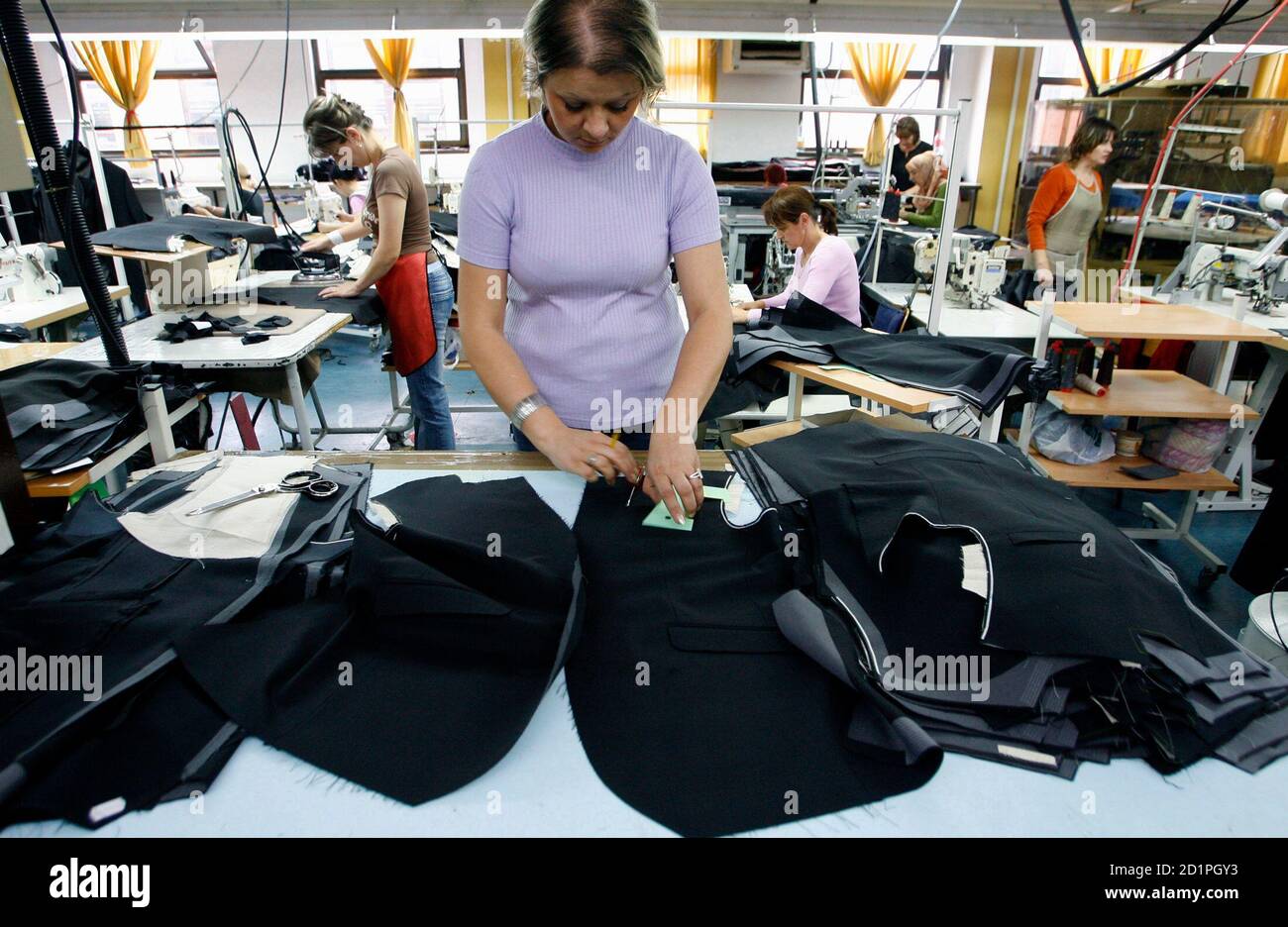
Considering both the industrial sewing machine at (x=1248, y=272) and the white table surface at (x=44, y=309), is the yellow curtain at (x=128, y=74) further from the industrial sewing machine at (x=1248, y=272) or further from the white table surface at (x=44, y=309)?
the industrial sewing machine at (x=1248, y=272)

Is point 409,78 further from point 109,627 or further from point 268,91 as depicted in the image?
point 109,627

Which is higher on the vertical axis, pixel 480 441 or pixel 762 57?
pixel 762 57

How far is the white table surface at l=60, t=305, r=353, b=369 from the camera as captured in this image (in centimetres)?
233

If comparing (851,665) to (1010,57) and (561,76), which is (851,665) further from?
(1010,57)

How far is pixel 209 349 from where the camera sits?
2438 mm

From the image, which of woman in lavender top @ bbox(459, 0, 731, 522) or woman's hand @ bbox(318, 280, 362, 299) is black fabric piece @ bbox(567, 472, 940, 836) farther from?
woman's hand @ bbox(318, 280, 362, 299)

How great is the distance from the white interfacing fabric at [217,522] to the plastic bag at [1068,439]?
2.56m

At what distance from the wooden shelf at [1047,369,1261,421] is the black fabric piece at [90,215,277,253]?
2.99 meters

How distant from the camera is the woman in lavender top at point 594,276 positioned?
114 cm

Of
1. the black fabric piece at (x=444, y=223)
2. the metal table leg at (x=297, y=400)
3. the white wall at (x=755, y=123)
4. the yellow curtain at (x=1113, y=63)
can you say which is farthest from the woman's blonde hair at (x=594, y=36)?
the yellow curtain at (x=1113, y=63)

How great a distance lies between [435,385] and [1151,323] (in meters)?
2.58

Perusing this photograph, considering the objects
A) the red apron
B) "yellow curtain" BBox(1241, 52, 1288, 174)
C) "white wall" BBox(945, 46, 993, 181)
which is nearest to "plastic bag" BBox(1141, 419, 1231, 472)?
the red apron

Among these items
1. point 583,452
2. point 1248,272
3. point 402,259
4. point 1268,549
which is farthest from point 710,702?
point 1248,272
